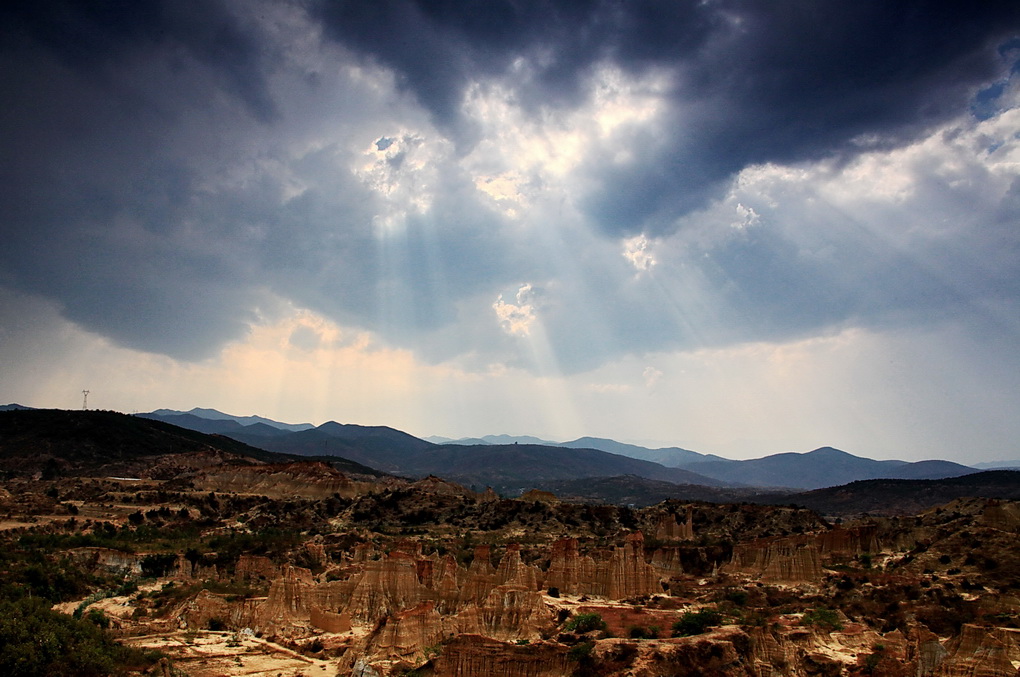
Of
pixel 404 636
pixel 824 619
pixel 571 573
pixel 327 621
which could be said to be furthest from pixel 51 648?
pixel 824 619

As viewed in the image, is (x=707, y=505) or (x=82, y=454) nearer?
(x=707, y=505)

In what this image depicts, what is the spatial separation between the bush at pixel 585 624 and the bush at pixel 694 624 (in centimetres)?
340

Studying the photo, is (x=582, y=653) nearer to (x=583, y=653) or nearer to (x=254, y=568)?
(x=583, y=653)

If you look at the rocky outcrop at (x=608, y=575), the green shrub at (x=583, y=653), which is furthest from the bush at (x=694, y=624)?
the rocky outcrop at (x=608, y=575)

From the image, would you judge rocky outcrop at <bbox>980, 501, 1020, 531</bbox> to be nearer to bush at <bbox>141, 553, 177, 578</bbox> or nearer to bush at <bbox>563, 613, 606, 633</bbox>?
bush at <bbox>563, 613, 606, 633</bbox>

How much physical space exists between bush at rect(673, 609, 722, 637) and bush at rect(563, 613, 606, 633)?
340cm

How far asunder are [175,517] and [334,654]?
63371 mm

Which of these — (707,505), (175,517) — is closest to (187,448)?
(175,517)

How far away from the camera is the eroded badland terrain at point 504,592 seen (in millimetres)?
25891

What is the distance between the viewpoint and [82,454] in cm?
12862

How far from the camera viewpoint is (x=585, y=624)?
98.1 ft

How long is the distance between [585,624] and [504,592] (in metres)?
6.00

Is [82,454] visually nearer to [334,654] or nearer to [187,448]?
[187,448]

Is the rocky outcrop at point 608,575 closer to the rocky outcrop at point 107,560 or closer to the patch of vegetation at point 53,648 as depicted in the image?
the patch of vegetation at point 53,648
